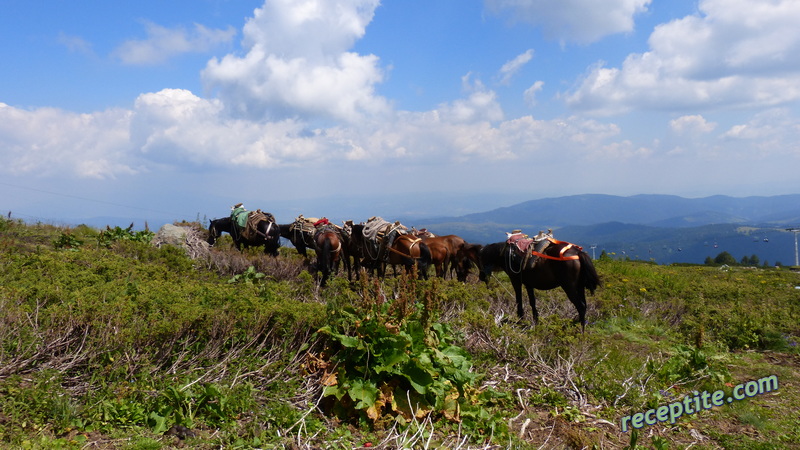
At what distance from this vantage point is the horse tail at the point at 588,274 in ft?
24.2

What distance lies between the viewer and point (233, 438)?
3422mm

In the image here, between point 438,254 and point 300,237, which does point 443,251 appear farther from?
point 300,237

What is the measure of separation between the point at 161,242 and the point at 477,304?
10.9m

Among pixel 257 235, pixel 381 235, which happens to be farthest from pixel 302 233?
pixel 381 235

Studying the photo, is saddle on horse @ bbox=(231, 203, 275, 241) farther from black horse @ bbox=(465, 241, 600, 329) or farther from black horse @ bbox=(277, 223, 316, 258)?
black horse @ bbox=(465, 241, 600, 329)

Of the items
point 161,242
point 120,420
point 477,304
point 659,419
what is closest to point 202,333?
point 120,420

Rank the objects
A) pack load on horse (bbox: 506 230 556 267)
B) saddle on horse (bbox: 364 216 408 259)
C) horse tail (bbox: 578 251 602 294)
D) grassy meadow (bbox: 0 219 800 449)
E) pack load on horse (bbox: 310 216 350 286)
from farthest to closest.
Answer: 1. saddle on horse (bbox: 364 216 408 259)
2. pack load on horse (bbox: 310 216 350 286)
3. pack load on horse (bbox: 506 230 556 267)
4. horse tail (bbox: 578 251 602 294)
5. grassy meadow (bbox: 0 219 800 449)

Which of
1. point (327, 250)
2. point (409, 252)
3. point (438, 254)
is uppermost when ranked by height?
point (327, 250)

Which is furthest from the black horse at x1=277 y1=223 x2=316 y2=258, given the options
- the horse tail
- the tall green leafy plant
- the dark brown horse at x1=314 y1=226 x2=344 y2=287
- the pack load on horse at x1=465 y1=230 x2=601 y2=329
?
the tall green leafy plant

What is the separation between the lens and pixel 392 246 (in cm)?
1165

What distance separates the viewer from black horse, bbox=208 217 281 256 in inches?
558

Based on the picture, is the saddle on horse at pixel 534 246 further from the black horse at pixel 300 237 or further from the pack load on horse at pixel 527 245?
the black horse at pixel 300 237

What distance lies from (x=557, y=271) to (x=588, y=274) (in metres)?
0.51

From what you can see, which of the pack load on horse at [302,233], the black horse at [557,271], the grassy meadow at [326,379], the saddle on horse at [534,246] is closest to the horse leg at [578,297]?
the black horse at [557,271]
